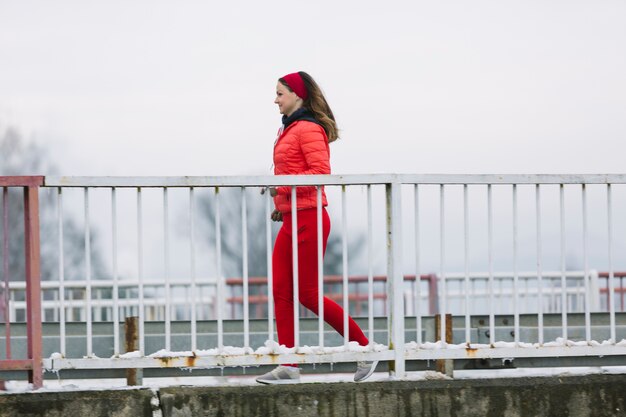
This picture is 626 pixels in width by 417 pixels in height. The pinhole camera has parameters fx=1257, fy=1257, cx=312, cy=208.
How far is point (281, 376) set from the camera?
21.8 feet

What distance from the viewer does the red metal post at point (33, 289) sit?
20.8ft

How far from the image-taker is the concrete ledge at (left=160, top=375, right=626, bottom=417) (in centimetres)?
627

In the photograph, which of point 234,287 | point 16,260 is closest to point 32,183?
point 234,287

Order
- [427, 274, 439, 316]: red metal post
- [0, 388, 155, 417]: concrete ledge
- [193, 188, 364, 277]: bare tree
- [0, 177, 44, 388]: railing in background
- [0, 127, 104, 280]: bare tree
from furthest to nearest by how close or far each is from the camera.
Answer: [193, 188, 364, 277]: bare tree
[0, 127, 104, 280]: bare tree
[427, 274, 439, 316]: red metal post
[0, 177, 44, 388]: railing in background
[0, 388, 155, 417]: concrete ledge

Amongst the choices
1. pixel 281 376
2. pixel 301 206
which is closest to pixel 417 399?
pixel 281 376

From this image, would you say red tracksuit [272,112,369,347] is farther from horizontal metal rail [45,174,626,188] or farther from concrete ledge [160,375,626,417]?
concrete ledge [160,375,626,417]

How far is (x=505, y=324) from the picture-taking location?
9.30 metres

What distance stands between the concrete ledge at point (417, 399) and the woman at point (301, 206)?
0.26 meters

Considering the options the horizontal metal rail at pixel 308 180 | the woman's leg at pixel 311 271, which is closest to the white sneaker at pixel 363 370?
the woman's leg at pixel 311 271

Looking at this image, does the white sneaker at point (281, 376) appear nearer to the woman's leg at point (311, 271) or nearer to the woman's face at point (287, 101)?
the woman's leg at point (311, 271)

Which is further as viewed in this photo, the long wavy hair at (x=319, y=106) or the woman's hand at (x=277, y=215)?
the long wavy hair at (x=319, y=106)

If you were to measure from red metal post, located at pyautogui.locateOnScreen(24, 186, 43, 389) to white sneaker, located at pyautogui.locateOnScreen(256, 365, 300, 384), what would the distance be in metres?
1.14

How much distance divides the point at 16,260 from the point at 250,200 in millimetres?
17532

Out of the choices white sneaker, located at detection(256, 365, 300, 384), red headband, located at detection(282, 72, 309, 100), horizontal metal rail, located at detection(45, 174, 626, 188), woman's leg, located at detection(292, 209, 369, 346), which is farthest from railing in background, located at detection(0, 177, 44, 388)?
red headband, located at detection(282, 72, 309, 100)
